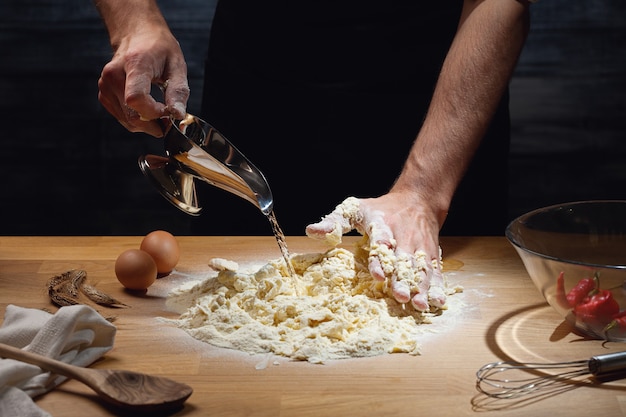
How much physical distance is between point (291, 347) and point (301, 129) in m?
0.90

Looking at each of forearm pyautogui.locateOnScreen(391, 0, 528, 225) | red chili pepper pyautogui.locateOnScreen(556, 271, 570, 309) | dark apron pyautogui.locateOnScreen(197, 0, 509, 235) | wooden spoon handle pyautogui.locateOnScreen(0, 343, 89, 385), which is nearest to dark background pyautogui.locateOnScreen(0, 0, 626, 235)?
dark apron pyautogui.locateOnScreen(197, 0, 509, 235)

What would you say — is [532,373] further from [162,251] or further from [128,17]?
[128,17]

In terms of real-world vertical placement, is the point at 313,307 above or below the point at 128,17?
below

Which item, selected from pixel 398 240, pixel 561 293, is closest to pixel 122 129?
pixel 398 240

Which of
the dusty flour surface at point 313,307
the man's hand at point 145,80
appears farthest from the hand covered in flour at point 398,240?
the man's hand at point 145,80

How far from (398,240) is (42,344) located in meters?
0.71

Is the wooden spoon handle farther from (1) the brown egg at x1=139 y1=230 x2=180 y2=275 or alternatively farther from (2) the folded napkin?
(1) the brown egg at x1=139 y1=230 x2=180 y2=275

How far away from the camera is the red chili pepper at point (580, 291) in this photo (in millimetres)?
1398

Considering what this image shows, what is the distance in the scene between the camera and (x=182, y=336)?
5.07ft

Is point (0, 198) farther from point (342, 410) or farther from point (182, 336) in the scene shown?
point (342, 410)

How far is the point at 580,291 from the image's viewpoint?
142cm

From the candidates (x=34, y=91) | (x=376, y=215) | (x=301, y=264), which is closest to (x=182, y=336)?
(x=301, y=264)

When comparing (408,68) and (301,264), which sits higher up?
(408,68)

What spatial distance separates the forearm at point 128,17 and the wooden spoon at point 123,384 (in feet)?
2.67
